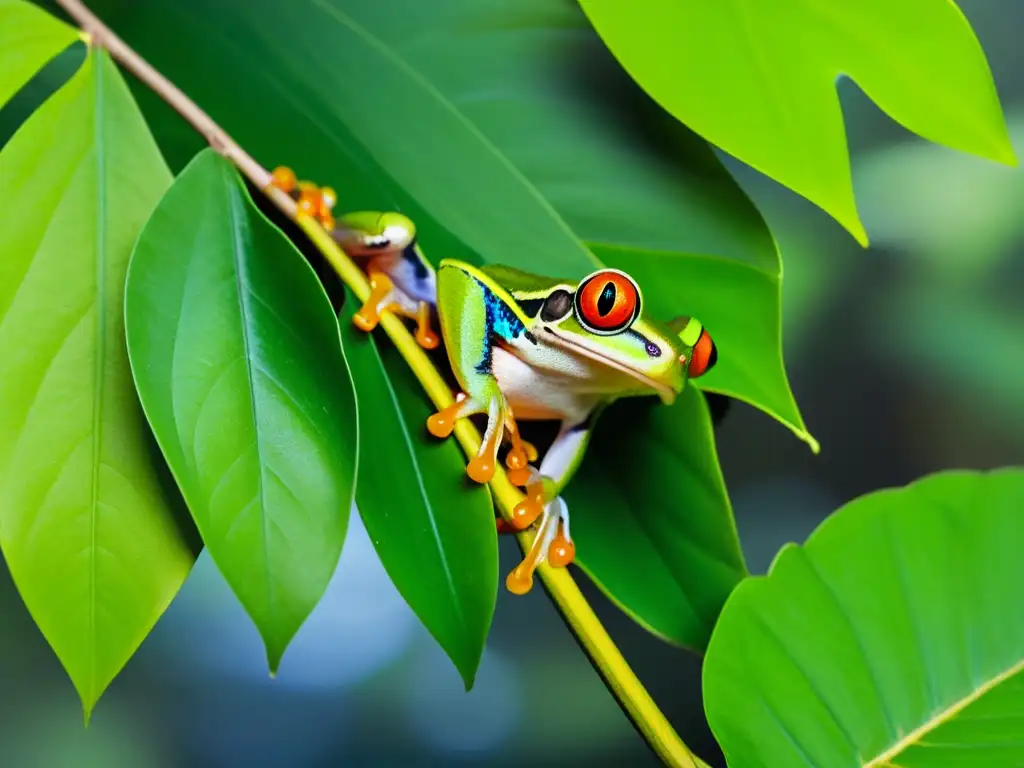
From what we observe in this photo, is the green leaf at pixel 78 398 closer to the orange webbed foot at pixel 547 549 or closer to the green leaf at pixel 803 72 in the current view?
the orange webbed foot at pixel 547 549

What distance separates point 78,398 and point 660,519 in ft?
1.92

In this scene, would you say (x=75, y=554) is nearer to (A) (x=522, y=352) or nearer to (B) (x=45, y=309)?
(B) (x=45, y=309)

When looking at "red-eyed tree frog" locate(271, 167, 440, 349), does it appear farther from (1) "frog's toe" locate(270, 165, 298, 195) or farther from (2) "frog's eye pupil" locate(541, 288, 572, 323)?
(2) "frog's eye pupil" locate(541, 288, 572, 323)

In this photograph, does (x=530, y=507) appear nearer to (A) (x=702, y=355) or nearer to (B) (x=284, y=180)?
(A) (x=702, y=355)

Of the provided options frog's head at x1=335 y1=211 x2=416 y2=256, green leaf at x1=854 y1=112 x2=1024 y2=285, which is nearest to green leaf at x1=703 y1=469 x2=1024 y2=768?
green leaf at x1=854 y1=112 x2=1024 y2=285

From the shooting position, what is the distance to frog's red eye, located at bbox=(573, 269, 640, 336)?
2.11ft

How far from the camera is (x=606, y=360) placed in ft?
2.21

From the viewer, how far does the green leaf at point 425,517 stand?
71 cm

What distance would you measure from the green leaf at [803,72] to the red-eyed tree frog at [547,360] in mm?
171

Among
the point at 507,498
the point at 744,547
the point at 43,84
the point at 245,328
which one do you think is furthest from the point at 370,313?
the point at 744,547

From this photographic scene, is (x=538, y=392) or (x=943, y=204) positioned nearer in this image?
(x=538, y=392)

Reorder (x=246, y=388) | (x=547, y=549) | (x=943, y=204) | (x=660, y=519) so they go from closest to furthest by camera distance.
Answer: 1. (x=246, y=388)
2. (x=547, y=549)
3. (x=660, y=519)
4. (x=943, y=204)

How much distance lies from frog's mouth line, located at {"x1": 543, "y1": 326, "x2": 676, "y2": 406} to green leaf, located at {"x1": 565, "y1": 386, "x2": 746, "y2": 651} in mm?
136

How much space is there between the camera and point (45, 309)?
0.67m
